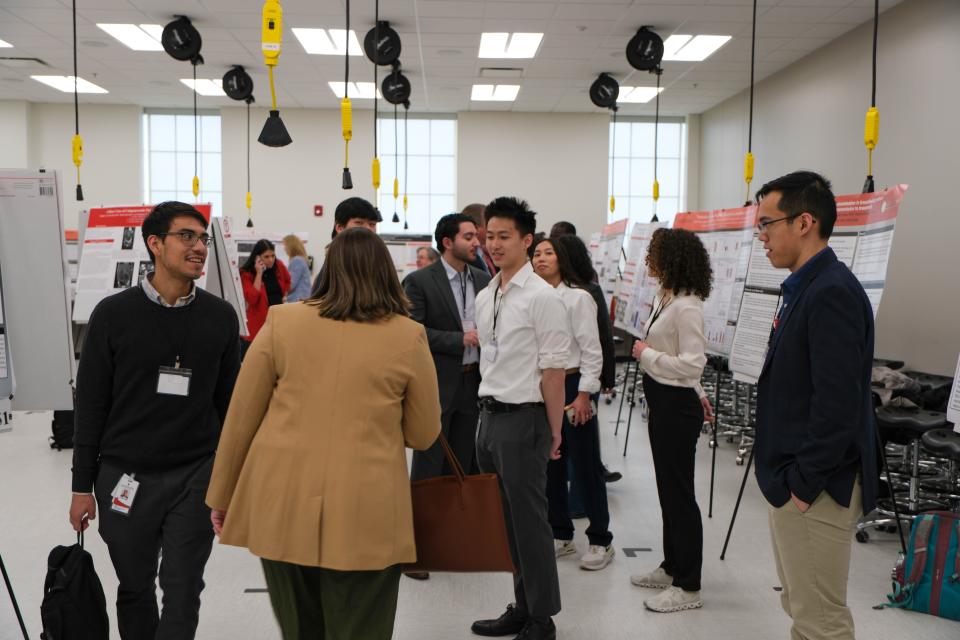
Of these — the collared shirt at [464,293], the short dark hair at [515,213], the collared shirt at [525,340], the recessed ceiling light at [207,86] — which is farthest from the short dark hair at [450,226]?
the recessed ceiling light at [207,86]

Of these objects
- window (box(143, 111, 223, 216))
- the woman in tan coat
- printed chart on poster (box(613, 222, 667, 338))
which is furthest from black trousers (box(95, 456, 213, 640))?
window (box(143, 111, 223, 216))

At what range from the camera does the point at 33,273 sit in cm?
269

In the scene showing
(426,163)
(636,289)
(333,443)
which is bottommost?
(333,443)

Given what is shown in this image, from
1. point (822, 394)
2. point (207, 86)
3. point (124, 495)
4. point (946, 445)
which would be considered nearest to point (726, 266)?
point (946, 445)

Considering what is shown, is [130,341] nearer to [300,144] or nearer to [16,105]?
[300,144]

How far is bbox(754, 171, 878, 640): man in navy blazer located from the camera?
184 cm

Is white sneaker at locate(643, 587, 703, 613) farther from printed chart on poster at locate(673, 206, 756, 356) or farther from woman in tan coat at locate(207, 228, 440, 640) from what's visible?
printed chart on poster at locate(673, 206, 756, 356)

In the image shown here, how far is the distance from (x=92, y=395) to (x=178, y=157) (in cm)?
1252

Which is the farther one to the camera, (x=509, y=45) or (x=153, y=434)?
(x=509, y=45)

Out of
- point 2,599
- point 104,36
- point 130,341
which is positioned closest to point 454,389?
point 130,341

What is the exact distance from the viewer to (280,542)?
171 centimetres

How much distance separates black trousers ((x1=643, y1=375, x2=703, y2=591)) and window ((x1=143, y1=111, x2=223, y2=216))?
11.7 m

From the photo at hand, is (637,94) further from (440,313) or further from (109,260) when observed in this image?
(440,313)

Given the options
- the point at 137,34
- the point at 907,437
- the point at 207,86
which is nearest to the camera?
the point at 907,437
